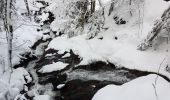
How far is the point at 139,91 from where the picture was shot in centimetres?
679

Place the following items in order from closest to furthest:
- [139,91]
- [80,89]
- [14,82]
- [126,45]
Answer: [139,91]
[80,89]
[14,82]
[126,45]

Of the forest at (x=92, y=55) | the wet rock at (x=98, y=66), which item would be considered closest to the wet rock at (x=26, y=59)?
the forest at (x=92, y=55)

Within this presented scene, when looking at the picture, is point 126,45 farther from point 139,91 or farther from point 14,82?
point 14,82

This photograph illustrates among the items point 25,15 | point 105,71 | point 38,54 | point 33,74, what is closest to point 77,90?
point 105,71

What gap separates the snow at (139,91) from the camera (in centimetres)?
655

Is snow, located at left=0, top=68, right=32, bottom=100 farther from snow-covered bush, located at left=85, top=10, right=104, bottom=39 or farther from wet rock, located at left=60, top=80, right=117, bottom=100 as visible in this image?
snow-covered bush, located at left=85, top=10, right=104, bottom=39

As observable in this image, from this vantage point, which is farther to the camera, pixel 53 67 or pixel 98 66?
pixel 53 67

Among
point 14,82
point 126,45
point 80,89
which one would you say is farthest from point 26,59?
point 126,45

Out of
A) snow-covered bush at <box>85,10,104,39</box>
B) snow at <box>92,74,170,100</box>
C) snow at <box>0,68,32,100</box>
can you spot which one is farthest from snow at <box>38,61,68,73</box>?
snow at <box>92,74,170,100</box>

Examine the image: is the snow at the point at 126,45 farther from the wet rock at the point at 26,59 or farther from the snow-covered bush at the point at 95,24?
the wet rock at the point at 26,59

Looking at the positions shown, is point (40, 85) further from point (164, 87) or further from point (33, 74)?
point (164, 87)

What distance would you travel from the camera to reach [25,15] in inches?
623

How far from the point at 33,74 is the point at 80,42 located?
7.31 ft

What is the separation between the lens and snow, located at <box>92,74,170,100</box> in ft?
21.5
